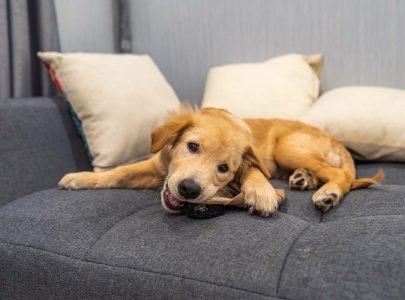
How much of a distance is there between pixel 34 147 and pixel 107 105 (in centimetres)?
37

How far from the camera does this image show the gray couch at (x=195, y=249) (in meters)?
0.89

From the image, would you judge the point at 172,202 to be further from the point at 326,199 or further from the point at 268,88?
the point at 268,88

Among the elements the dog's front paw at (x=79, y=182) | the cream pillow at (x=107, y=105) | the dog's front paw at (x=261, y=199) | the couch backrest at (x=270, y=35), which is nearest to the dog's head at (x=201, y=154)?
the dog's front paw at (x=261, y=199)

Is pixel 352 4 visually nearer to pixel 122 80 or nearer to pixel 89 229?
pixel 122 80

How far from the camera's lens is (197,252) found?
3.33 ft

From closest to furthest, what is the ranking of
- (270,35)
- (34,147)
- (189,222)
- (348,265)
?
(348,265) < (189,222) < (34,147) < (270,35)

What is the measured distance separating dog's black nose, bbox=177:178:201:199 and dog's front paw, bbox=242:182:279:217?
15 cm

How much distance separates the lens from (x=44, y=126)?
6.12 feet

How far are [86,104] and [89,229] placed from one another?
2.83ft

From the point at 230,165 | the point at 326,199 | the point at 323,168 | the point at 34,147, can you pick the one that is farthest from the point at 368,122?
the point at 34,147

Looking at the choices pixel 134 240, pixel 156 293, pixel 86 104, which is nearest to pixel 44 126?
pixel 86 104

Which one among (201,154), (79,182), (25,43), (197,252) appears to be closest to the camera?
(197,252)

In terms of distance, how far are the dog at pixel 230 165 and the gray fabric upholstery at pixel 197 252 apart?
0.08 meters

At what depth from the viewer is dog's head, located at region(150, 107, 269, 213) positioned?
4.07ft
